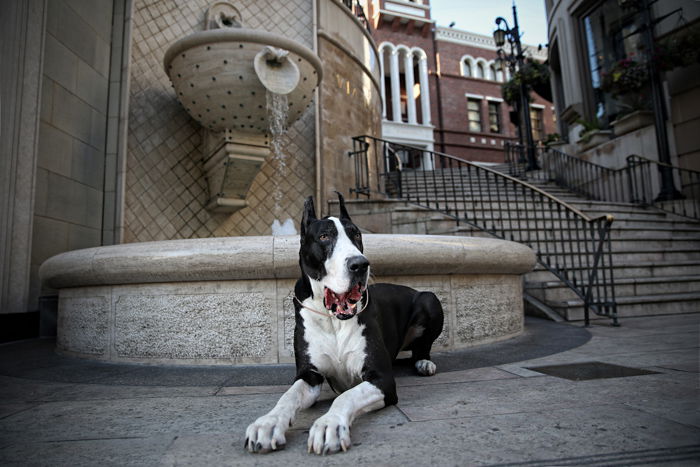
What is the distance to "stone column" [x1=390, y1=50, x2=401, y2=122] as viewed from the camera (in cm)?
2341

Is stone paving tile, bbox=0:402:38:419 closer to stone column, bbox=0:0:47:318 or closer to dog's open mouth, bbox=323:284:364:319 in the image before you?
dog's open mouth, bbox=323:284:364:319

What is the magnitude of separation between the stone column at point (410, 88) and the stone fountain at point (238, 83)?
61.0ft

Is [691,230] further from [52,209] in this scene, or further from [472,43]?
[472,43]

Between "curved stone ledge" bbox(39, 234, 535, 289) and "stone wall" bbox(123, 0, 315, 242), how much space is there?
2.85m

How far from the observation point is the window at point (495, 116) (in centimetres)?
2698

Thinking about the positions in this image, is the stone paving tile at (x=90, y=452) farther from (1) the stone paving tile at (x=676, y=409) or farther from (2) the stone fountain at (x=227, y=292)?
(1) the stone paving tile at (x=676, y=409)

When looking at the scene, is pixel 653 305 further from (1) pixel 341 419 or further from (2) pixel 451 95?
(2) pixel 451 95

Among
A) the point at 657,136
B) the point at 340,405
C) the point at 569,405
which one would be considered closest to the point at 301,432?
the point at 340,405

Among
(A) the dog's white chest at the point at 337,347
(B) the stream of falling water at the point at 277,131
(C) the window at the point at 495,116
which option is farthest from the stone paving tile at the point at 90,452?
(C) the window at the point at 495,116

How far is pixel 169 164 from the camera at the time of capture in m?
6.84

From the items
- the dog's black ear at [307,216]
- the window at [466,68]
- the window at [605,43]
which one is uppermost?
the window at [466,68]

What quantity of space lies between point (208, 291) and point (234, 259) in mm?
392

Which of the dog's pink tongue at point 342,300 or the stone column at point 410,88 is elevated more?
the stone column at point 410,88

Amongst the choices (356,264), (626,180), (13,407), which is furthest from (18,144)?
(626,180)
